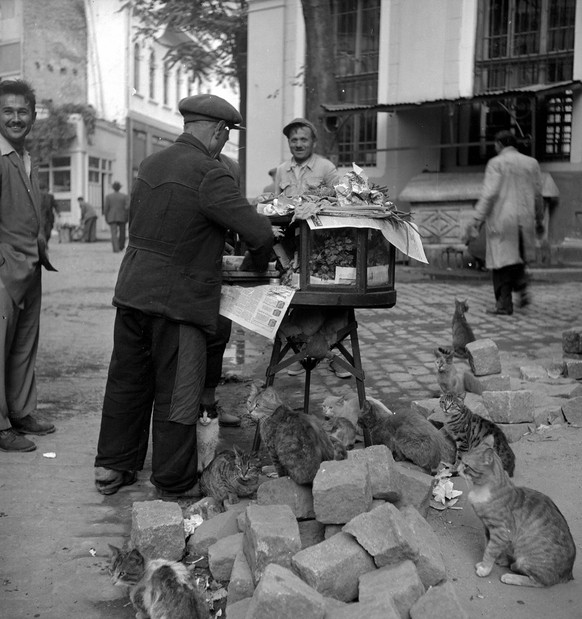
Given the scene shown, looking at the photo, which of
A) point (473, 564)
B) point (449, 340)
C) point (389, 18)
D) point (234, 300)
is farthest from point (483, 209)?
point (389, 18)

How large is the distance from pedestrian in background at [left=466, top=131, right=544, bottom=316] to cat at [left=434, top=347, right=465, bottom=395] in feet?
13.3

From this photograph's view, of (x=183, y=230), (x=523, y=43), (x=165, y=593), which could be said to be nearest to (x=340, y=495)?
(x=165, y=593)

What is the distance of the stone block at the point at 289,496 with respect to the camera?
12.3 feet

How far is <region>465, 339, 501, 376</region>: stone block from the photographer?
20.0 feet

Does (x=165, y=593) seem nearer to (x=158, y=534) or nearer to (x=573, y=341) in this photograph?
(x=158, y=534)

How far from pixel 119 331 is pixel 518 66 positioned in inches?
604

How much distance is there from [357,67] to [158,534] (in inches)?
709

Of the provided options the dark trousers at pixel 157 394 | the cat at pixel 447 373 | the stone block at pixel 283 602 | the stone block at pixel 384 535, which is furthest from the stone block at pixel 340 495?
the cat at pixel 447 373

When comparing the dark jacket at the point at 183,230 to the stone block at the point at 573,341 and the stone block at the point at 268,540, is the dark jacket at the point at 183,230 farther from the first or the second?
the stone block at the point at 573,341

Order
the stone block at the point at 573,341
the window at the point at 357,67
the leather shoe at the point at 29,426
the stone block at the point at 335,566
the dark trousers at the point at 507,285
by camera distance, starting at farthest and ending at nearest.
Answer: the window at the point at 357,67, the dark trousers at the point at 507,285, the stone block at the point at 573,341, the leather shoe at the point at 29,426, the stone block at the point at 335,566

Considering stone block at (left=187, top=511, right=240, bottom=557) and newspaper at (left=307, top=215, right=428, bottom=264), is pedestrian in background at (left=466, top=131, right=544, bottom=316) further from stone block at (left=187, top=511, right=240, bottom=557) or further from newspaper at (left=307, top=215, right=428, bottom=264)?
stone block at (left=187, top=511, right=240, bottom=557)

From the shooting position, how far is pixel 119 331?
4406 millimetres

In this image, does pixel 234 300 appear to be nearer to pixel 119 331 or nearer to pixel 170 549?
pixel 119 331

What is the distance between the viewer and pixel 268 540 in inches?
128
